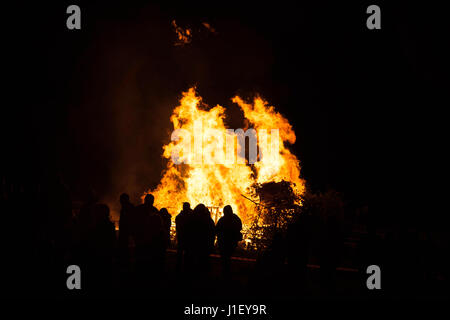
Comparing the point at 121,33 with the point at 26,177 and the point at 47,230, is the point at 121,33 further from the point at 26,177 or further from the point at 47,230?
the point at 47,230

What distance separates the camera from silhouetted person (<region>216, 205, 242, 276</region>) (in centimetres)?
752

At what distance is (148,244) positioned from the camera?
713 centimetres

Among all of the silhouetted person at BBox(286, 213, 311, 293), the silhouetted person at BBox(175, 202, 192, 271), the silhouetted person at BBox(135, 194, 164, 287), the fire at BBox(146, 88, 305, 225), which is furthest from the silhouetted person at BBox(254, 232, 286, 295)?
the fire at BBox(146, 88, 305, 225)

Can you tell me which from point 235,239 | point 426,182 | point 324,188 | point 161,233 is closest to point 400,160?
point 426,182

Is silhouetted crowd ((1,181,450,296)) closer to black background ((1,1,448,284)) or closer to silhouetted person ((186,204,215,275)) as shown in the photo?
silhouetted person ((186,204,215,275))

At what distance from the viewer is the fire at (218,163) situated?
12102 millimetres

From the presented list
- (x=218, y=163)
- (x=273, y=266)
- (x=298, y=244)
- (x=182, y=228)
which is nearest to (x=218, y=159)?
(x=218, y=163)

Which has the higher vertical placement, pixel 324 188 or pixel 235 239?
pixel 324 188

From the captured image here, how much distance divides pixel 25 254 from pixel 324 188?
1386 centimetres

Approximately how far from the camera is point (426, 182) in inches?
624

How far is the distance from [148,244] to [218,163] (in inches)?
228

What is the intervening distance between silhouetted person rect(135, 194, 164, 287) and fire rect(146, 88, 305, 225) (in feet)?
13.2

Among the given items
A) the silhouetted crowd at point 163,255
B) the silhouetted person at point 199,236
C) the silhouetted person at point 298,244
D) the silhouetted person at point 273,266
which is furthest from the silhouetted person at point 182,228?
the silhouetted person at point 298,244

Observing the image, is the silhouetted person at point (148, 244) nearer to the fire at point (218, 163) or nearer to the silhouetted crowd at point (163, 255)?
the silhouetted crowd at point (163, 255)
